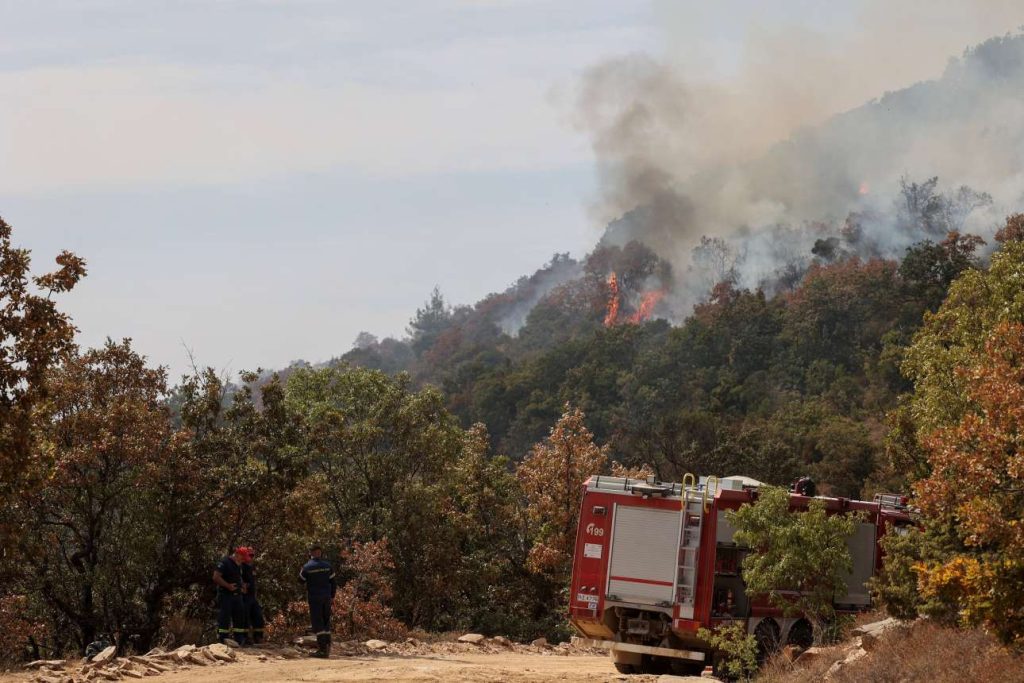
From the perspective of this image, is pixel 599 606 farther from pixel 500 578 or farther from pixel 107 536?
pixel 500 578

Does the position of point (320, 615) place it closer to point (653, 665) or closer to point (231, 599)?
point (231, 599)

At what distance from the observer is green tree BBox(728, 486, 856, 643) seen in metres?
20.6

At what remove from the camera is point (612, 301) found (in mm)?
154875

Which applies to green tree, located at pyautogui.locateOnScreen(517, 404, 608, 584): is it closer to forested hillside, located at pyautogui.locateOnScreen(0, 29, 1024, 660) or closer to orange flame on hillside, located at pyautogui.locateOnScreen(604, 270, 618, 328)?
forested hillside, located at pyautogui.locateOnScreen(0, 29, 1024, 660)

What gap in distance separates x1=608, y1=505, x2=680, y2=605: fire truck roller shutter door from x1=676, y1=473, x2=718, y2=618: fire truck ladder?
106 millimetres

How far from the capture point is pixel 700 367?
3629 inches

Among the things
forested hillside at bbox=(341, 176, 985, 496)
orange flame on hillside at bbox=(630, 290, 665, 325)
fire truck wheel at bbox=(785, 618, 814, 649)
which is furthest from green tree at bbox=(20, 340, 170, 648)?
orange flame on hillside at bbox=(630, 290, 665, 325)

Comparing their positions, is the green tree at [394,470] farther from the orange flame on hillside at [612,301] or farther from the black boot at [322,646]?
the orange flame on hillside at [612,301]

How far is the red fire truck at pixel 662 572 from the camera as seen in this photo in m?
20.9

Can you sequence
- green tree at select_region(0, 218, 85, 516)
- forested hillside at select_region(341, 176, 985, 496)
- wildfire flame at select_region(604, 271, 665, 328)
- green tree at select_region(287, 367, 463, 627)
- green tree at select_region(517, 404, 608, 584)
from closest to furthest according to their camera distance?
green tree at select_region(0, 218, 85, 516) < green tree at select_region(517, 404, 608, 584) < green tree at select_region(287, 367, 463, 627) < forested hillside at select_region(341, 176, 985, 496) < wildfire flame at select_region(604, 271, 665, 328)

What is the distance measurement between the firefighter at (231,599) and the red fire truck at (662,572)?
5111 mm

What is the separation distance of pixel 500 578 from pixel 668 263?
119 m

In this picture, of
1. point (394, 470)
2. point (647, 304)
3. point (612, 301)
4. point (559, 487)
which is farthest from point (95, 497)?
point (612, 301)

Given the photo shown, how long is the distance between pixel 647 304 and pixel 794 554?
128897 mm
